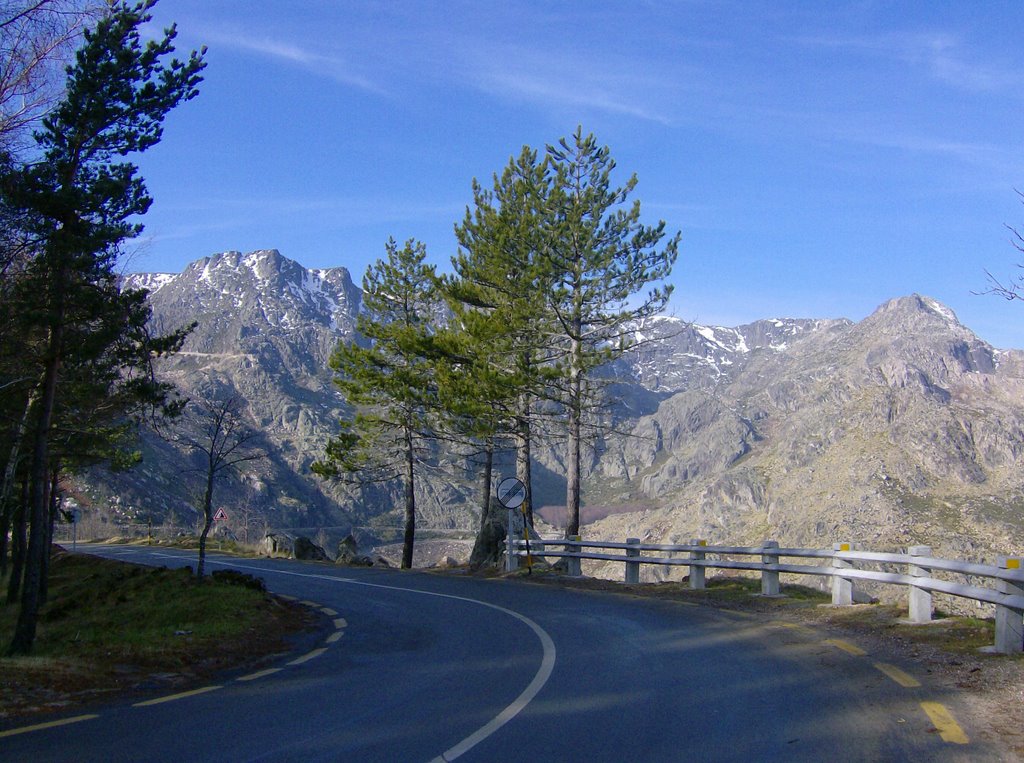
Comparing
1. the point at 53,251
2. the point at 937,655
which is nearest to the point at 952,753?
the point at 937,655

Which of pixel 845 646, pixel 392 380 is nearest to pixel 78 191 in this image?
pixel 845 646

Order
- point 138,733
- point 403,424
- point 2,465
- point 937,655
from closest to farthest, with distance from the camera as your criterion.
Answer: point 138,733 → point 937,655 → point 2,465 → point 403,424

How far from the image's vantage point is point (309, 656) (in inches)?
415

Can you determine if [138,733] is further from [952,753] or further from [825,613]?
[825,613]

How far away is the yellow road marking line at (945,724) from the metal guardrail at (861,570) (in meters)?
2.63

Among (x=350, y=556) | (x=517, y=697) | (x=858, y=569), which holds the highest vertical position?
(x=858, y=569)

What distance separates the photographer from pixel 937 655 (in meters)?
9.37

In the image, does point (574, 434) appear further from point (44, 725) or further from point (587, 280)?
point (44, 725)

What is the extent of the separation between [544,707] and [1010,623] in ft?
18.1

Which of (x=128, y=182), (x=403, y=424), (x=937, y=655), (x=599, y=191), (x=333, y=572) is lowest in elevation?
(x=333, y=572)

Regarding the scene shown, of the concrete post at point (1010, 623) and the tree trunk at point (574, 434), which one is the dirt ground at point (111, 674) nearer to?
the concrete post at point (1010, 623)

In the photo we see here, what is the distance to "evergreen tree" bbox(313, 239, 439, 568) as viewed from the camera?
30859 millimetres

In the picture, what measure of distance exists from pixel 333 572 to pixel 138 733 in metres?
20.6

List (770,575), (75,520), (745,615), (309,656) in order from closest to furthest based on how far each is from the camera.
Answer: (309,656), (745,615), (770,575), (75,520)
